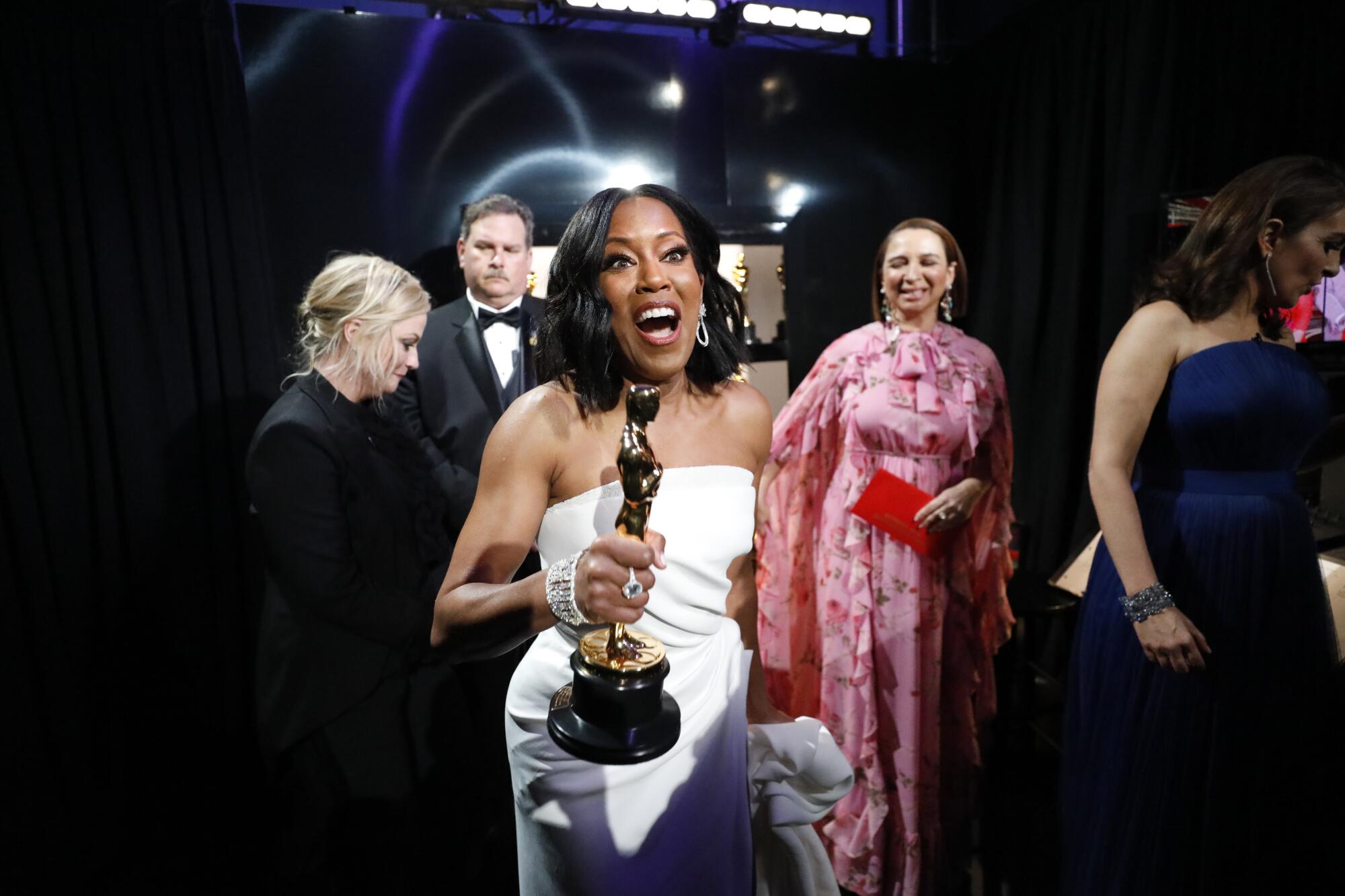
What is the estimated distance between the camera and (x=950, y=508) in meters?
2.40

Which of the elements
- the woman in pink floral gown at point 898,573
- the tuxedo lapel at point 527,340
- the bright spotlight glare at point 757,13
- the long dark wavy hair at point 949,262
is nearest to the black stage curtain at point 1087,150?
the long dark wavy hair at point 949,262

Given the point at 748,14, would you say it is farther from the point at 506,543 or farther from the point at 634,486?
the point at 634,486

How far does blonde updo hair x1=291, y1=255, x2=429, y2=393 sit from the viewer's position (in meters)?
2.06

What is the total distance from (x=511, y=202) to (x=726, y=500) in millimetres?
2205

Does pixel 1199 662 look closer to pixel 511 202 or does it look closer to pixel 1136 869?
pixel 1136 869

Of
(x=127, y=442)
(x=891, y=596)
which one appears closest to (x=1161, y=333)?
(x=891, y=596)

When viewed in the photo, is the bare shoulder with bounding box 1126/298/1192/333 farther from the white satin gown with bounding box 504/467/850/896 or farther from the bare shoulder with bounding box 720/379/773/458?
the white satin gown with bounding box 504/467/850/896

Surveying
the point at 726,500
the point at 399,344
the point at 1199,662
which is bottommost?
the point at 1199,662

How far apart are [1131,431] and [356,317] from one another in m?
1.93

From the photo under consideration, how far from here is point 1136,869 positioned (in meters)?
1.81

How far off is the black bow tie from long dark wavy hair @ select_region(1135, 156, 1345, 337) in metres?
2.03

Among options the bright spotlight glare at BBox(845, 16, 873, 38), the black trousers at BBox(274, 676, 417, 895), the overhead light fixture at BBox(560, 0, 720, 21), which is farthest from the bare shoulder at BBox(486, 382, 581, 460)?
the bright spotlight glare at BBox(845, 16, 873, 38)

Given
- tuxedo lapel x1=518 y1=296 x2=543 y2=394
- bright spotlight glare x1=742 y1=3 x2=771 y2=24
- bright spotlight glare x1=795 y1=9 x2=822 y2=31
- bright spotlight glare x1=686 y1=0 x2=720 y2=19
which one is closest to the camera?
tuxedo lapel x1=518 y1=296 x2=543 y2=394

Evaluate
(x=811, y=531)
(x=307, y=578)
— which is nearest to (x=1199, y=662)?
(x=811, y=531)
